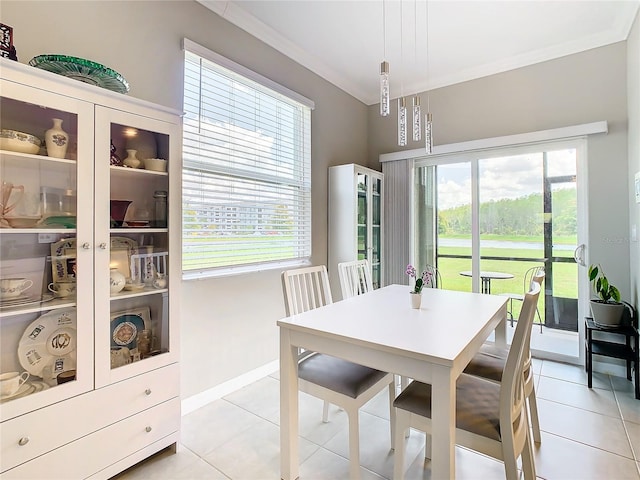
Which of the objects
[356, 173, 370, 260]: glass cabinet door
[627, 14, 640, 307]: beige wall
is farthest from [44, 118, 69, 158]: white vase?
[627, 14, 640, 307]: beige wall

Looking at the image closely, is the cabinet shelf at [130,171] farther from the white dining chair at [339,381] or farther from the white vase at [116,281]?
the white dining chair at [339,381]

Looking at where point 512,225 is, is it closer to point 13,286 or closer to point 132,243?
point 132,243

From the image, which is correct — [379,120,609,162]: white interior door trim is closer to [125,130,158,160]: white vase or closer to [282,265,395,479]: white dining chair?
[282,265,395,479]: white dining chair

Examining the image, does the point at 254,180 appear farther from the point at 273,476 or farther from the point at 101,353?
the point at 273,476

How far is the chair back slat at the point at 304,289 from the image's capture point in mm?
1915

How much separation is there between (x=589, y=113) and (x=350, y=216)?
7.46 feet

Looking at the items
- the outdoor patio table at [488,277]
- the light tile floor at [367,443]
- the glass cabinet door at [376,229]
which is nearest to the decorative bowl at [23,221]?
the light tile floor at [367,443]

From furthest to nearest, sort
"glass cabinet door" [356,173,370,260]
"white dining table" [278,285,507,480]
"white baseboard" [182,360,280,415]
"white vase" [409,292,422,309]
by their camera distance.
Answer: "glass cabinet door" [356,173,370,260] < "white baseboard" [182,360,280,415] < "white vase" [409,292,422,309] < "white dining table" [278,285,507,480]

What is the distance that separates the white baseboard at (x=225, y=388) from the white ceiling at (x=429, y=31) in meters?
2.71

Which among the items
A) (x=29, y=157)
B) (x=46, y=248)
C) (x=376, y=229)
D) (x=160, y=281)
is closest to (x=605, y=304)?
(x=376, y=229)

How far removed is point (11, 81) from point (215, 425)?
2.01m

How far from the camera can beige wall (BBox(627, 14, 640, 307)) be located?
7.84ft

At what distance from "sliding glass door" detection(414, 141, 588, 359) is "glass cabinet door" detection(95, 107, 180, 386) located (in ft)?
9.38

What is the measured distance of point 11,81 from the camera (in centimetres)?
124
